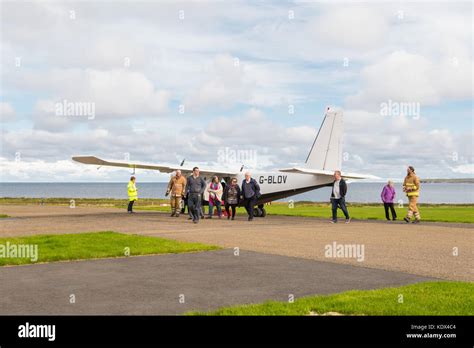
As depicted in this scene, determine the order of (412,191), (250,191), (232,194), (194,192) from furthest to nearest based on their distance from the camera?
(232,194), (250,191), (412,191), (194,192)

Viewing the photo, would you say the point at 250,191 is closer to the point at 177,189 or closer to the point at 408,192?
the point at 177,189

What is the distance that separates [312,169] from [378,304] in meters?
19.1

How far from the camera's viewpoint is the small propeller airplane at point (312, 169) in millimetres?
25750

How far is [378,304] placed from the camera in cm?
713

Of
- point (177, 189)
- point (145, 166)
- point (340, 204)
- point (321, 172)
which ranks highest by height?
point (145, 166)

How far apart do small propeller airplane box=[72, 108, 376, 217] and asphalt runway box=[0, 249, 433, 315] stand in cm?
1415

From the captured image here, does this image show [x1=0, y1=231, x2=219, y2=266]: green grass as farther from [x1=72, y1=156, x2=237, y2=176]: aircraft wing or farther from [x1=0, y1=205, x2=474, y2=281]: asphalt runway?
[x1=72, y1=156, x2=237, y2=176]: aircraft wing

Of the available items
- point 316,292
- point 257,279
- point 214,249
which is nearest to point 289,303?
point 316,292

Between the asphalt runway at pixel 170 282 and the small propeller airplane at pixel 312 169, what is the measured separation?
14.2 m
